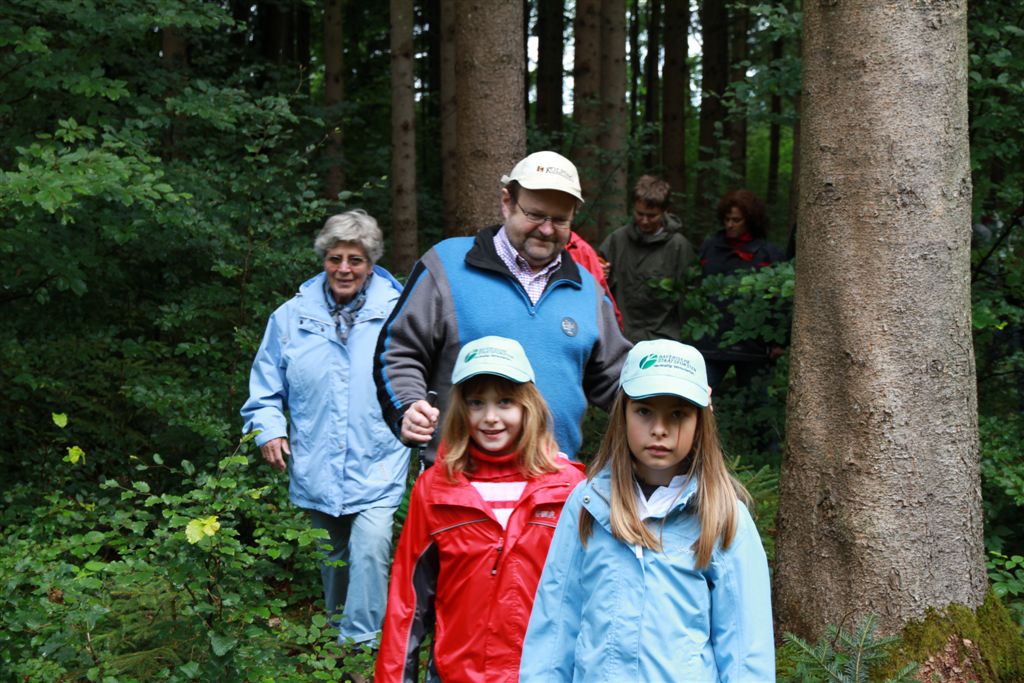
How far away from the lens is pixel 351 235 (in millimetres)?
5312

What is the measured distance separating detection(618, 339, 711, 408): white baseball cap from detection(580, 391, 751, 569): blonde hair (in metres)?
0.09

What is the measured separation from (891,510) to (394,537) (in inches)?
119

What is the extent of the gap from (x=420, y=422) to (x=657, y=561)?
1.04 m

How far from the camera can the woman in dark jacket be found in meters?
8.09

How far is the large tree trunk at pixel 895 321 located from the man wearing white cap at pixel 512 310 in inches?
37.4

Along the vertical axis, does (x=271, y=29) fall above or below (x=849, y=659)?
above

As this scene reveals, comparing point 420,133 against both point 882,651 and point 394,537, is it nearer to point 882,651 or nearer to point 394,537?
point 394,537

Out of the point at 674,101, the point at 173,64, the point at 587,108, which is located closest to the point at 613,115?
the point at 587,108

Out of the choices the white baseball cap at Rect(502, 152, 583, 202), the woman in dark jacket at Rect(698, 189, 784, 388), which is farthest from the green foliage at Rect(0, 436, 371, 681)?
the woman in dark jacket at Rect(698, 189, 784, 388)

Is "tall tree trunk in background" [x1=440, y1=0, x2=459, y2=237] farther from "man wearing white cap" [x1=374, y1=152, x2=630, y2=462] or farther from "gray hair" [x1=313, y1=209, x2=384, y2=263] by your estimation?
"man wearing white cap" [x1=374, y1=152, x2=630, y2=462]

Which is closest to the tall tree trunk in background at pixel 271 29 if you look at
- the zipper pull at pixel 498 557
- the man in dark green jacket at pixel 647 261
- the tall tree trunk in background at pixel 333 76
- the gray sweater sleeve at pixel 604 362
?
the tall tree trunk in background at pixel 333 76

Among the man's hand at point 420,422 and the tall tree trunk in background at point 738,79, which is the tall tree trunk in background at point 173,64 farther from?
the tall tree trunk in background at point 738,79

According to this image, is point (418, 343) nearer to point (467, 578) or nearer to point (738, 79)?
point (467, 578)

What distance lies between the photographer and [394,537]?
6234 mm
